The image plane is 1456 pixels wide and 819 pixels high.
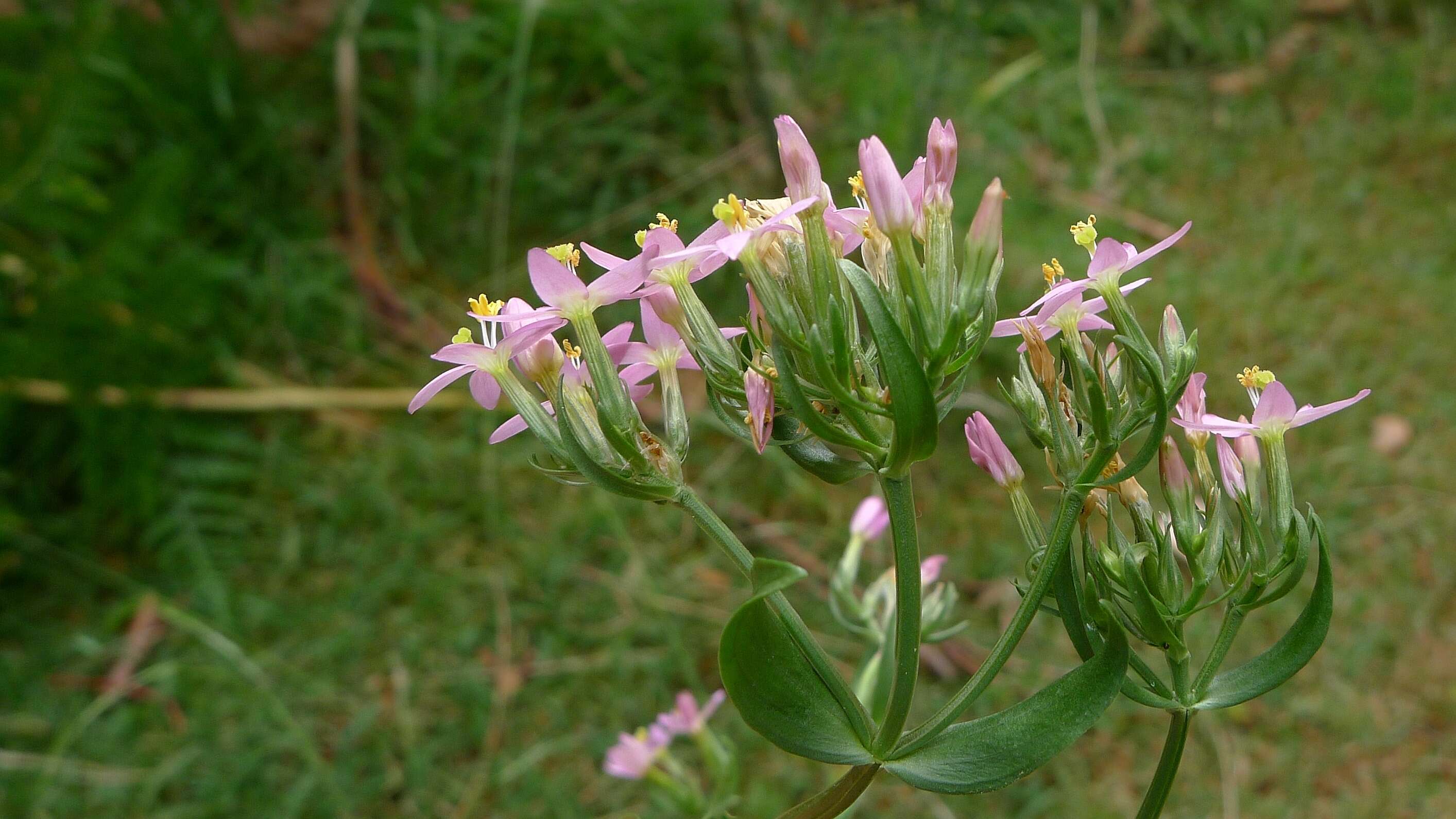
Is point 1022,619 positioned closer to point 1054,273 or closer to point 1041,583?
point 1041,583

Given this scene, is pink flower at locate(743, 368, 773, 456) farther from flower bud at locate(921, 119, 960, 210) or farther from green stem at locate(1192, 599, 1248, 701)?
green stem at locate(1192, 599, 1248, 701)

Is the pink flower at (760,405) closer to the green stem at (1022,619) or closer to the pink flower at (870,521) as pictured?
the green stem at (1022,619)

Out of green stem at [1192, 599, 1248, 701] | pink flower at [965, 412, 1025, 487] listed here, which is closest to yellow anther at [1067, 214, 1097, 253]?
pink flower at [965, 412, 1025, 487]

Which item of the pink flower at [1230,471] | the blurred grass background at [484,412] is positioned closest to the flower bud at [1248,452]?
the pink flower at [1230,471]

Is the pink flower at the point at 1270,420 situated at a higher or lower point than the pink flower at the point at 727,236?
lower

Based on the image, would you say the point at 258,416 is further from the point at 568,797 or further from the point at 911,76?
the point at 911,76
